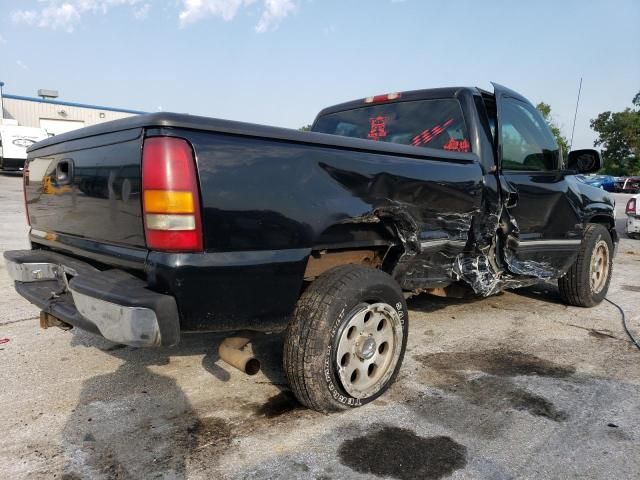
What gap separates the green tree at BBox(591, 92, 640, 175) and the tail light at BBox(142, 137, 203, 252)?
179 feet

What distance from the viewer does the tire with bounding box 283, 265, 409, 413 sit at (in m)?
2.40

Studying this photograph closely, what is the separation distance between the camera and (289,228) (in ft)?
7.42

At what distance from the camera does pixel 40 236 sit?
3166 millimetres

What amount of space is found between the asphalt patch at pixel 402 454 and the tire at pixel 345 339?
0.27 metres

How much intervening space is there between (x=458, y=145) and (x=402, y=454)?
2228 millimetres

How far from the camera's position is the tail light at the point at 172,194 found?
6.52 feet

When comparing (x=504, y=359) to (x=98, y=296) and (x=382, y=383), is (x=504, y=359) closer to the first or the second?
(x=382, y=383)

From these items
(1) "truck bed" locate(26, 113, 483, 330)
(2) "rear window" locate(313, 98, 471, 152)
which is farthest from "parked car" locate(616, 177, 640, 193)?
(1) "truck bed" locate(26, 113, 483, 330)

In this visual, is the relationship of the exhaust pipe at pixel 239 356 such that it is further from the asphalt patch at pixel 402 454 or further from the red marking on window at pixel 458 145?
the red marking on window at pixel 458 145

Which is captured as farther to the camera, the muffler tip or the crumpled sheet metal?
the crumpled sheet metal

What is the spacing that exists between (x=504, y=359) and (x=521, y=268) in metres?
0.78

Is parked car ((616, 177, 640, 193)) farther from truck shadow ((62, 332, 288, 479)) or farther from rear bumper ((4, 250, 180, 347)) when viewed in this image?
rear bumper ((4, 250, 180, 347))

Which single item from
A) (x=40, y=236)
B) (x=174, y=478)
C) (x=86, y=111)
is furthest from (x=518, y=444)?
(x=86, y=111)

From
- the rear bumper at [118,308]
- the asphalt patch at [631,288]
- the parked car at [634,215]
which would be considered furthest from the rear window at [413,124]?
the parked car at [634,215]
